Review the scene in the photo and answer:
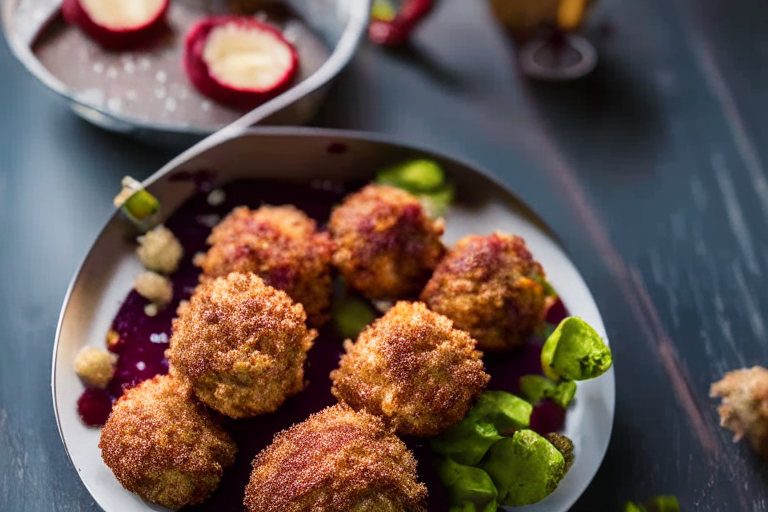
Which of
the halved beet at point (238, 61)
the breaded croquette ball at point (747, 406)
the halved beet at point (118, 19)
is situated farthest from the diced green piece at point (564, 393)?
the halved beet at point (118, 19)

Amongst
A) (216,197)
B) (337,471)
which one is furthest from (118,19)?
(337,471)

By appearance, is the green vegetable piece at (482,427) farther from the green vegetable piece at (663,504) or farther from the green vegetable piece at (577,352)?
the green vegetable piece at (663,504)

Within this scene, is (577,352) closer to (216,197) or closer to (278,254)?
(278,254)

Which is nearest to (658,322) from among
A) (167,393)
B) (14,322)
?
(167,393)

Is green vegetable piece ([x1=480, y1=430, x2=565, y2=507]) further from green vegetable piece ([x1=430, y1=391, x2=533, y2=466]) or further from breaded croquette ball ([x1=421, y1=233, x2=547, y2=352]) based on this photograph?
Result: breaded croquette ball ([x1=421, y1=233, x2=547, y2=352])

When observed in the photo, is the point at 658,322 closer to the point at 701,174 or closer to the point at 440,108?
the point at 701,174

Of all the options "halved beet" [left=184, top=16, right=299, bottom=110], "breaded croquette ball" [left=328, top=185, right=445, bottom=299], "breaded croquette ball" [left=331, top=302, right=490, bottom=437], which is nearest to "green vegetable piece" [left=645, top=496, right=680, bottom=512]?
"breaded croquette ball" [left=331, top=302, right=490, bottom=437]
